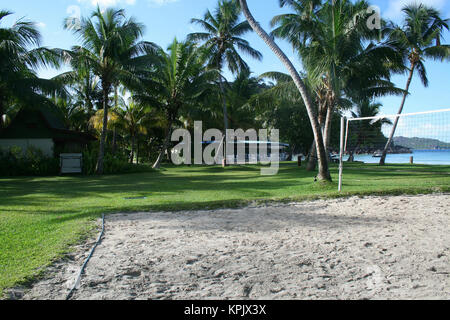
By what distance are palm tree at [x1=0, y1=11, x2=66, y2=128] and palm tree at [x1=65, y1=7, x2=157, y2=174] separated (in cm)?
118

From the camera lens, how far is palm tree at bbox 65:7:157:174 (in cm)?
1493

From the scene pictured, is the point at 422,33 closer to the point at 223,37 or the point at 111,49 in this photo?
the point at 223,37

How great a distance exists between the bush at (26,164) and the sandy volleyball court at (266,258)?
39.1ft

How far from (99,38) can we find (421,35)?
18723mm

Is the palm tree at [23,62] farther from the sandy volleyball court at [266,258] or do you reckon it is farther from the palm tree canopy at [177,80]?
the sandy volleyball court at [266,258]

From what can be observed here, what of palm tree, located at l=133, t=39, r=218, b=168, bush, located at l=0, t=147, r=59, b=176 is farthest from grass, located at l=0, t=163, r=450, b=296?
palm tree, located at l=133, t=39, r=218, b=168

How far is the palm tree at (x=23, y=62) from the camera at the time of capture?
14188 mm

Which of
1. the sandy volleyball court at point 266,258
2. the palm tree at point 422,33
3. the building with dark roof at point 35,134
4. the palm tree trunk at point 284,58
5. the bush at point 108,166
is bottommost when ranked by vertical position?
the sandy volleyball court at point 266,258

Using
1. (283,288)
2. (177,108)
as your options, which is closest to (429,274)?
(283,288)

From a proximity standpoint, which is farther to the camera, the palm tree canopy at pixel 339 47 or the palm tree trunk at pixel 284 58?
the palm tree canopy at pixel 339 47

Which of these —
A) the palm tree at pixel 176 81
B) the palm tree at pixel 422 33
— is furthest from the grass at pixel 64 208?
the palm tree at pixel 422 33

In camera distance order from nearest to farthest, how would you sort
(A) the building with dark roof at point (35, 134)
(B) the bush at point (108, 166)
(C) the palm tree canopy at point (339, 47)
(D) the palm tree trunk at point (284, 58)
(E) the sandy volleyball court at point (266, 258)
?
1. (E) the sandy volleyball court at point (266, 258)
2. (D) the palm tree trunk at point (284, 58)
3. (C) the palm tree canopy at point (339, 47)
4. (B) the bush at point (108, 166)
5. (A) the building with dark roof at point (35, 134)

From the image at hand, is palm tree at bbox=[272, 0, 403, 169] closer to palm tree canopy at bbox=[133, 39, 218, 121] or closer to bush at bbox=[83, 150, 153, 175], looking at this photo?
palm tree canopy at bbox=[133, 39, 218, 121]
